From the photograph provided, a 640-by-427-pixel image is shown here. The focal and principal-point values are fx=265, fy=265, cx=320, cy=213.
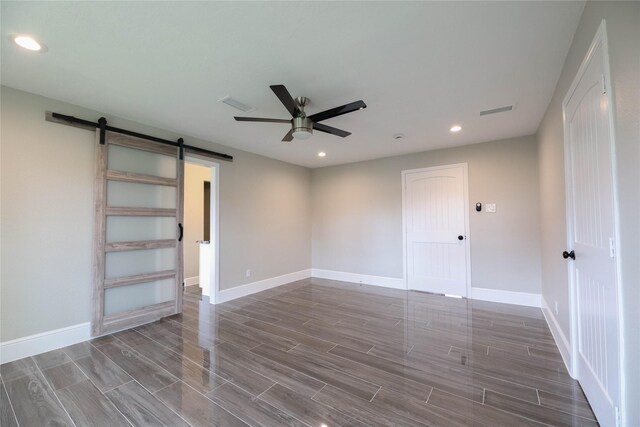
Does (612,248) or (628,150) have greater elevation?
(628,150)

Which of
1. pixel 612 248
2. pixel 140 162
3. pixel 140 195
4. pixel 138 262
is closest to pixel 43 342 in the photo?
pixel 138 262

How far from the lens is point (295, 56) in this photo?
6.63ft

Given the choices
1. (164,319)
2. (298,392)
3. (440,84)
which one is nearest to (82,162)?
(164,319)

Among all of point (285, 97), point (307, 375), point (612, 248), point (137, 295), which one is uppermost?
point (285, 97)

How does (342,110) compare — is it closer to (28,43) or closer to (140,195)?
(28,43)

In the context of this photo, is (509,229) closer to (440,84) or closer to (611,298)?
(440,84)

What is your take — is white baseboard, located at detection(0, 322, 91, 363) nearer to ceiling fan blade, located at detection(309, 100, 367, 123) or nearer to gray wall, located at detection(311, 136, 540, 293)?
ceiling fan blade, located at detection(309, 100, 367, 123)

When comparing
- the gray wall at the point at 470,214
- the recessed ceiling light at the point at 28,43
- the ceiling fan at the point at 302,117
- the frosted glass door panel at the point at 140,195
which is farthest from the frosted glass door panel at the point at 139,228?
the gray wall at the point at 470,214

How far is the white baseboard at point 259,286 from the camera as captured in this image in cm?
431

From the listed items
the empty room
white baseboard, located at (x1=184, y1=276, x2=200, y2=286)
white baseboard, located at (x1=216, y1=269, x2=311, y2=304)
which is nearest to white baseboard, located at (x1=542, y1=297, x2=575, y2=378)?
the empty room

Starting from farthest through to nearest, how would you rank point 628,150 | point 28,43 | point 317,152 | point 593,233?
point 317,152, point 28,43, point 593,233, point 628,150

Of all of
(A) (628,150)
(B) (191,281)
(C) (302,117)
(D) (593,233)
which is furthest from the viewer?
(B) (191,281)

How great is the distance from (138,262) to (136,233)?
0.37 metres

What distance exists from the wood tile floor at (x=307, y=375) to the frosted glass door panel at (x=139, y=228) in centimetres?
111
